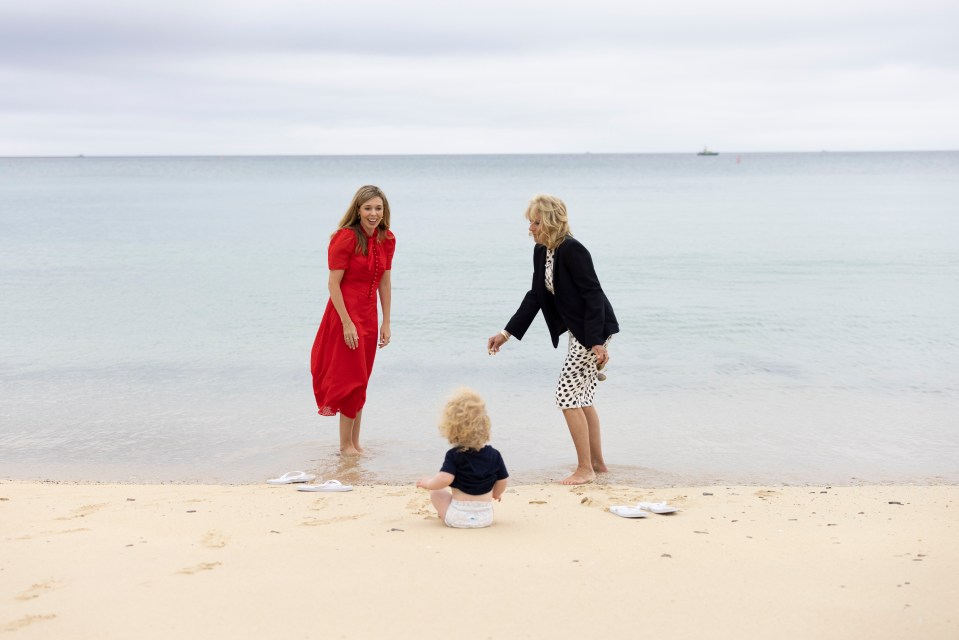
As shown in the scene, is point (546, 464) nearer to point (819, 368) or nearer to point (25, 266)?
point (819, 368)

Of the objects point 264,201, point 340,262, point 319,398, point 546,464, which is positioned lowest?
point 546,464

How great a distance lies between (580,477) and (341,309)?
1.94 metres

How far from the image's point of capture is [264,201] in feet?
152

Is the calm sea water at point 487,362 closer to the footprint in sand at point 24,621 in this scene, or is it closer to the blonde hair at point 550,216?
the blonde hair at point 550,216

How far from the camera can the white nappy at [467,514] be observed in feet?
15.1

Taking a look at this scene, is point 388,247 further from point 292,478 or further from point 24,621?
point 24,621

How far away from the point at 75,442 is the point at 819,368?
7.16m

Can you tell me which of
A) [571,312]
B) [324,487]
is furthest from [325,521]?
[571,312]

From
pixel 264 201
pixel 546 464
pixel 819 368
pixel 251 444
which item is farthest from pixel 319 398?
pixel 264 201

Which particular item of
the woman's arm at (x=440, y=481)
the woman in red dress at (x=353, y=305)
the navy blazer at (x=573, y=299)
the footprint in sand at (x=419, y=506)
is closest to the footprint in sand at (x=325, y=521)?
the footprint in sand at (x=419, y=506)

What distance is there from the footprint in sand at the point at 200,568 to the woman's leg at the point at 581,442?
8.36 feet

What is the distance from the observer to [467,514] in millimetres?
4621

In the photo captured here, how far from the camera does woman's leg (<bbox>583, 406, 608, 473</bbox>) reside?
6.11 m

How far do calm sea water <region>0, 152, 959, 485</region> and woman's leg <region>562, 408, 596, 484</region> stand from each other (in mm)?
406
